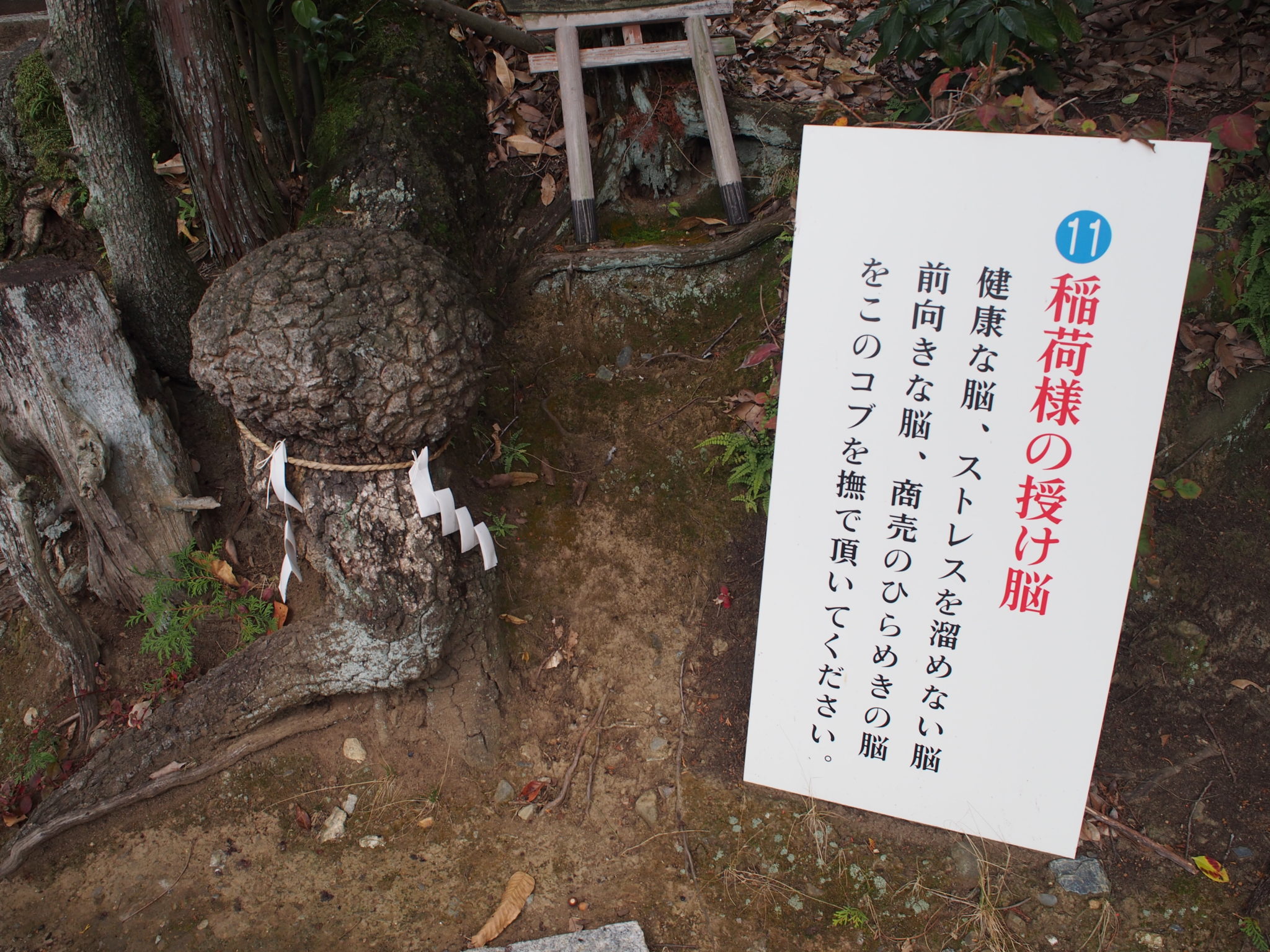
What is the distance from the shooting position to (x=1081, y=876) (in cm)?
274

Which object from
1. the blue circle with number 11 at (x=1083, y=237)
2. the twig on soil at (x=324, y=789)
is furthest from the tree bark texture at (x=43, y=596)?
the blue circle with number 11 at (x=1083, y=237)

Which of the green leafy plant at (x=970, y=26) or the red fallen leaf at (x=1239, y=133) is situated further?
the green leafy plant at (x=970, y=26)

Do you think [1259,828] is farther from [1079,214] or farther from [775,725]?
[1079,214]

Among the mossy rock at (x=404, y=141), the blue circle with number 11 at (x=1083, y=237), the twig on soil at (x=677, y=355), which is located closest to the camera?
the blue circle with number 11 at (x=1083, y=237)

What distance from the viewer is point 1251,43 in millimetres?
3398

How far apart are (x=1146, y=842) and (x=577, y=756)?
2116mm

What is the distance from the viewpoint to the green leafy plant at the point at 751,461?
3160 mm

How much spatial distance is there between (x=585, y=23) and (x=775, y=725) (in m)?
3.08

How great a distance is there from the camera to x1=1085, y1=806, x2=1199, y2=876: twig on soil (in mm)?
2738

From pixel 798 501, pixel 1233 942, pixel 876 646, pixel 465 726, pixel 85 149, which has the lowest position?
pixel 1233 942

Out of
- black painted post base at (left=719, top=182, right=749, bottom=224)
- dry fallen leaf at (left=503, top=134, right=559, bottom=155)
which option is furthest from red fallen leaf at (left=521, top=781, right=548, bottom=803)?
dry fallen leaf at (left=503, top=134, right=559, bottom=155)

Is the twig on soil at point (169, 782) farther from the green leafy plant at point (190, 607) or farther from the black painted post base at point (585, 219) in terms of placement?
the black painted post base at point (585, 219)

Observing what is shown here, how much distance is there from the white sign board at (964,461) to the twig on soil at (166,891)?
2148mm

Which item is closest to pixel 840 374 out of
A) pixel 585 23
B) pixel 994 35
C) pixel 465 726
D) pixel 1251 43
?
pixel 994 35
